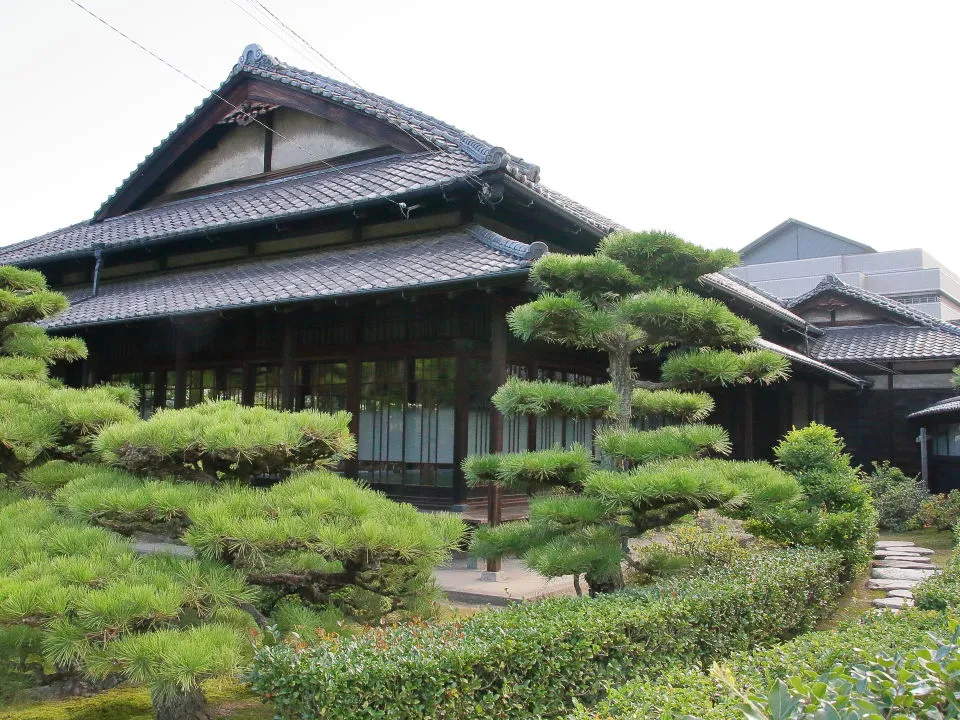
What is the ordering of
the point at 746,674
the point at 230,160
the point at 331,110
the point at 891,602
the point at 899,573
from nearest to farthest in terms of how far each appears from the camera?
1. the point at 746,674
2. the point at 891,602
3. the point at 899,573
4. the point at 331,110
5. the point at 230,160

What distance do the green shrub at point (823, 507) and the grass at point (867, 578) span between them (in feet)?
0.83

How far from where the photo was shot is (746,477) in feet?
20.0

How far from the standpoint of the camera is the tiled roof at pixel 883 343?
59.0ft

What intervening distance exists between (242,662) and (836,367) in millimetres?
18053

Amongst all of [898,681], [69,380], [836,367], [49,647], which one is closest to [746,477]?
[898,681]

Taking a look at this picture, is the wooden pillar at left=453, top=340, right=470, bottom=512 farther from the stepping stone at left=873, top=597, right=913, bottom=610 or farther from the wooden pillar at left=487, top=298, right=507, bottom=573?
the stepping stone at left=873, top=597, right=913, bottom=610

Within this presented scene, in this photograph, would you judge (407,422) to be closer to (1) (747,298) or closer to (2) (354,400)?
(2) (354,400)

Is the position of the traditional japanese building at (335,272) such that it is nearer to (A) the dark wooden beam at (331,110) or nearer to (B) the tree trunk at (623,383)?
(A) the dark wooden beam at (331,110)

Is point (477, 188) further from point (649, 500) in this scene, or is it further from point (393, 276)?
point (649, 500)

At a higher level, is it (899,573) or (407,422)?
(407,422)

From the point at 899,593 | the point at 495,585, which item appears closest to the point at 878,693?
the point at 495,585

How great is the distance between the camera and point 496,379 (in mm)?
9242

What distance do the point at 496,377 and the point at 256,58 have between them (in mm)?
8674

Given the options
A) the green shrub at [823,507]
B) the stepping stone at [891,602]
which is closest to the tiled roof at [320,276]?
the green shrub at [823,507]
